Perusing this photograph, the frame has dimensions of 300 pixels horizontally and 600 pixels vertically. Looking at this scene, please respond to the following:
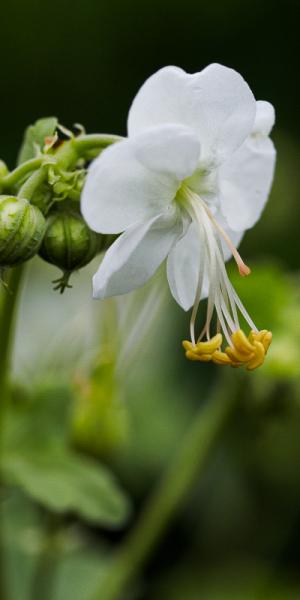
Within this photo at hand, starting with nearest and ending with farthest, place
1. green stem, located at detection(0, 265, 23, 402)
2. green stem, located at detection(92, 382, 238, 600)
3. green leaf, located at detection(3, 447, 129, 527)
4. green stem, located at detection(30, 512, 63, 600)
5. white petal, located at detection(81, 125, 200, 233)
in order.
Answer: white petal, located at detection(81, 125, 200, 233)
green stem, located at detection(0, 265, 23, 402)
green leaf, located at detection(3, 447, 129, 527)
green stem, located at detection(92, 382, 238, 600)
green stem, located at detection(30, 512, 63, 600)

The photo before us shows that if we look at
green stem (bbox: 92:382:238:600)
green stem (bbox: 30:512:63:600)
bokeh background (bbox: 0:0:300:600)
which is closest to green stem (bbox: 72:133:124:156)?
bokeh background (bbox: 0:0:300:600)

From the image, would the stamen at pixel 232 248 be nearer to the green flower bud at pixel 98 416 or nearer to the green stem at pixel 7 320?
the green stem at pixel 7 320

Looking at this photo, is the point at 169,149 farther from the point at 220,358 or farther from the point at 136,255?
the point at 220,358

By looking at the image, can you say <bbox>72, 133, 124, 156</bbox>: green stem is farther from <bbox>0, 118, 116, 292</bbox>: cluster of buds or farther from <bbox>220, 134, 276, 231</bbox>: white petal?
<bbox>220, 134, 276, 231</bbox>: white petal

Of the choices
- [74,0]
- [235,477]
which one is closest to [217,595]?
[235,477]

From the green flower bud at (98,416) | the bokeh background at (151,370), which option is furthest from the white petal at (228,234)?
the green flower bud at (98,416)

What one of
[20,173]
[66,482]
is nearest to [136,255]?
[20,173]

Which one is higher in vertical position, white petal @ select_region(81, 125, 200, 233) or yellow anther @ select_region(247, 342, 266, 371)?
white petal @ select_region(81, 125, 200, 233)
